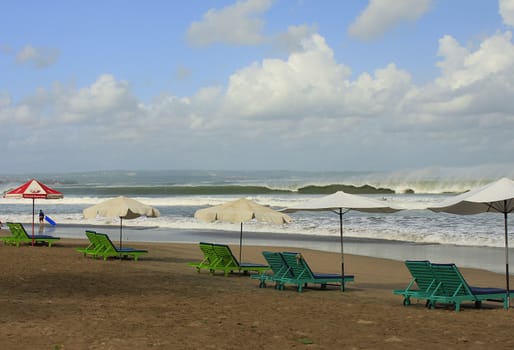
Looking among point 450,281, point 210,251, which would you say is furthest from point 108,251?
point 450,281

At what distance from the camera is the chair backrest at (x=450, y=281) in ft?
36.3

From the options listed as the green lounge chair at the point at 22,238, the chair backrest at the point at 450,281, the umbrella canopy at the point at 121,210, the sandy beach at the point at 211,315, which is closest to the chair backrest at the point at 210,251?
the sandy beach at the point at 211,315

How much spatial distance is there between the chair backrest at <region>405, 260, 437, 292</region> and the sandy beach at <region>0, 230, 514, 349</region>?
0.35 metres

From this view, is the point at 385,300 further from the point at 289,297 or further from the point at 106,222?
the point at 106,222

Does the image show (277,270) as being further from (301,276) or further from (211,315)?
(211,315)

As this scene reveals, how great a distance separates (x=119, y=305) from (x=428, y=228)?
2250 centimetres

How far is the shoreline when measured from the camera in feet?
70.1

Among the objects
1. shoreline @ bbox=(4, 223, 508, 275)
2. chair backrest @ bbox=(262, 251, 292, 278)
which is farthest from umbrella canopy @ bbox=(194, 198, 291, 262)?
shoreline @ bbox=(4, 223, 508, 275)

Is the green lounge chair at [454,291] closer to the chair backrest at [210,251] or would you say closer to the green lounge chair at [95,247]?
the chair backrest at [210,251]

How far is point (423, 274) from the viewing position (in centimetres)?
1142

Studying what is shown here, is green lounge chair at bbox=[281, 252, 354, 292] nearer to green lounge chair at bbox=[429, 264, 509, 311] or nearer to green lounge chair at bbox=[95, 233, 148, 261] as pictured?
green lounge chair at bbox=[429, 264, 509, 311]

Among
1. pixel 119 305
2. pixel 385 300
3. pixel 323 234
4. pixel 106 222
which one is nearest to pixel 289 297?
pixel 385 300

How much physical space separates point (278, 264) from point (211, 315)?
4428 mm

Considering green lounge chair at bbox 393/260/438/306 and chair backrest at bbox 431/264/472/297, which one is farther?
green lounge chair at bbox 393/260/438/306
